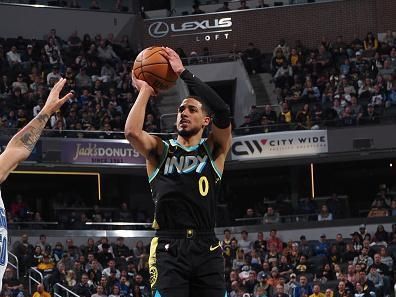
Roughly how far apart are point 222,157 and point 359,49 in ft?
83.5

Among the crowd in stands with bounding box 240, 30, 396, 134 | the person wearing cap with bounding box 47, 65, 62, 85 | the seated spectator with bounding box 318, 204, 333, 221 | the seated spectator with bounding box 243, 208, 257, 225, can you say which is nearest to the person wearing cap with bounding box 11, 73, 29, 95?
the person wearing cap with bounding box 47, 65, 62, 85

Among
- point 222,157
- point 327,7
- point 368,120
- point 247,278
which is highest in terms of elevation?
point 327,7

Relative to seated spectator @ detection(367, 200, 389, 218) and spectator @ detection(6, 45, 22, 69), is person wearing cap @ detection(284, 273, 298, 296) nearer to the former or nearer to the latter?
seated spectator @ detection(367, 200, 389, 218)

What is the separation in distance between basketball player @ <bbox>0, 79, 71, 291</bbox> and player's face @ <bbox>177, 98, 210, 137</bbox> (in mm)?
1066

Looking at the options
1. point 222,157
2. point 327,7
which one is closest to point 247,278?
point 222,157

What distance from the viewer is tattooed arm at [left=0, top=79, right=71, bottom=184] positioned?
265 inches

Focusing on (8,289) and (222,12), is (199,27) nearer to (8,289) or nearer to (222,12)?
(222,12)

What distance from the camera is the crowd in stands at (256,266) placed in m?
21.3

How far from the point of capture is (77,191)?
A: 3222 centimetres

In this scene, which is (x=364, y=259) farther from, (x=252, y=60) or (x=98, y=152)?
(x=252, y=60)

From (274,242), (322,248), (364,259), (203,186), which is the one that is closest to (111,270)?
(274,242)

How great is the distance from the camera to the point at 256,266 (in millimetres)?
23562

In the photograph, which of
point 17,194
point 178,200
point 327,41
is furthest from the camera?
point 327,41

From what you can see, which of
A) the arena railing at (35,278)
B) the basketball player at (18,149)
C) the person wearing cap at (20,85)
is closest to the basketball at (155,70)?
the basketball player at (18,149)
